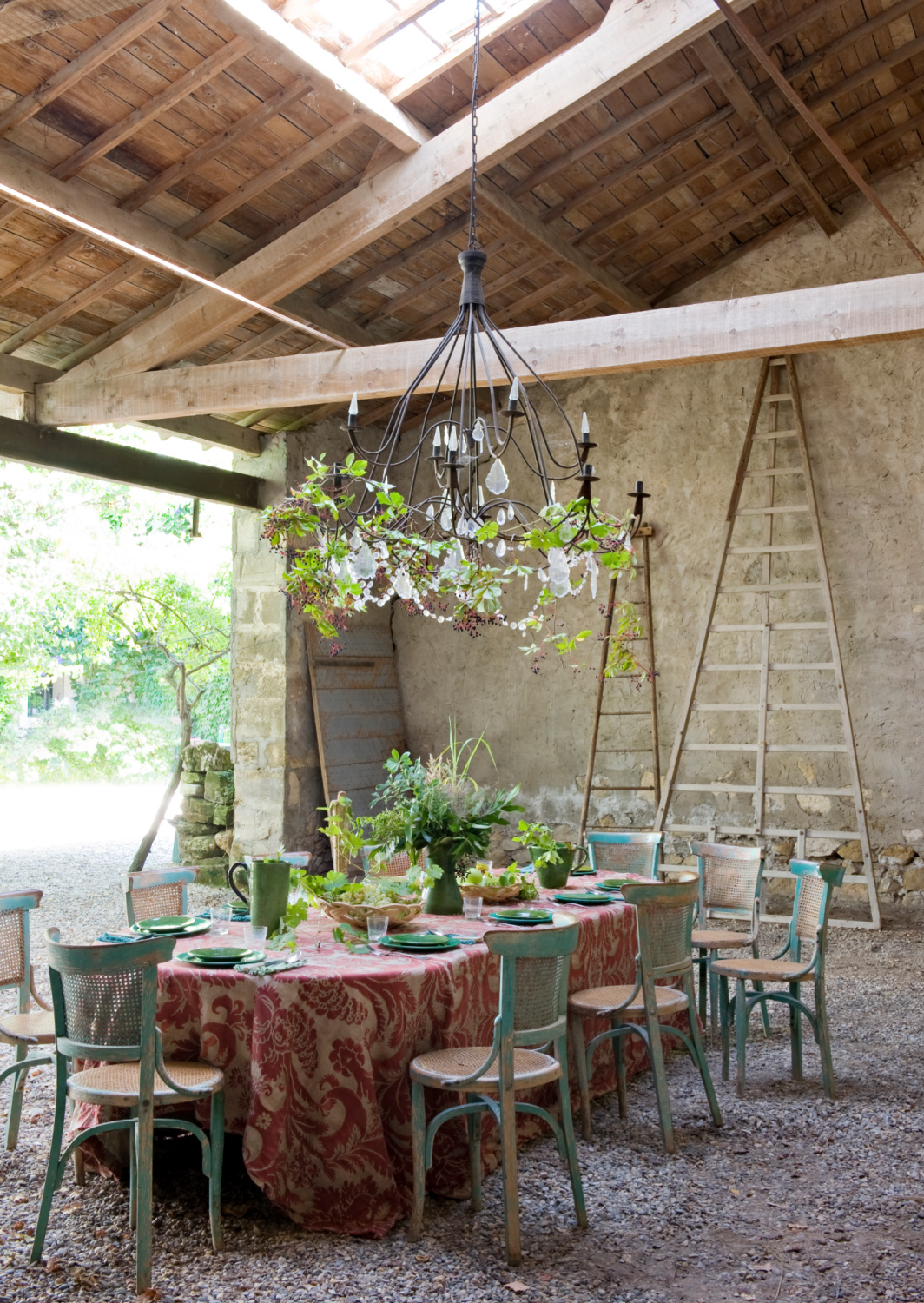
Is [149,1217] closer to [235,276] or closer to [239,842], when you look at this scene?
[235,276]

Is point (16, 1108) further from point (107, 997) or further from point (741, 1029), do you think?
point (741, 1029)

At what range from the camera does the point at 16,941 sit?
329cm

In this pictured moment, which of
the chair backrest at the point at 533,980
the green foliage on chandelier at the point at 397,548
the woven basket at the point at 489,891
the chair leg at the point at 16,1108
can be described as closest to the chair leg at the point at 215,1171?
the chair backrest at the point at 533,980

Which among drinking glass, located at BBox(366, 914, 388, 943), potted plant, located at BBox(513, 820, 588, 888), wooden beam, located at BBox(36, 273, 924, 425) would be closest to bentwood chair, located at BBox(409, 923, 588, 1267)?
drinking glass, located at BBox(366, 914, 388, 943)

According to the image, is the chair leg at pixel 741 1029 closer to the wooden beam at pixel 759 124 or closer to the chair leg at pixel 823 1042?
the chair leg at pixel 823 1042

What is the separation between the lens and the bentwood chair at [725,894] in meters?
4.20

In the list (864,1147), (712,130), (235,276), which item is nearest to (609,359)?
(235,276)

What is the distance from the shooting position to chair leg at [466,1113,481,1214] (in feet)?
9.00

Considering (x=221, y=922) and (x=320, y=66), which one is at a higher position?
(x=320, y=66)

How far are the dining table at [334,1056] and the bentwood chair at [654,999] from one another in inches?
18.3

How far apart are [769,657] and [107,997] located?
504 cm

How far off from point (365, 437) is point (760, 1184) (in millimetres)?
5934

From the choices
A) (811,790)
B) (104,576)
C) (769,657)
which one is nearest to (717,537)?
(769,657)

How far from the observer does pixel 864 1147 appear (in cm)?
316
